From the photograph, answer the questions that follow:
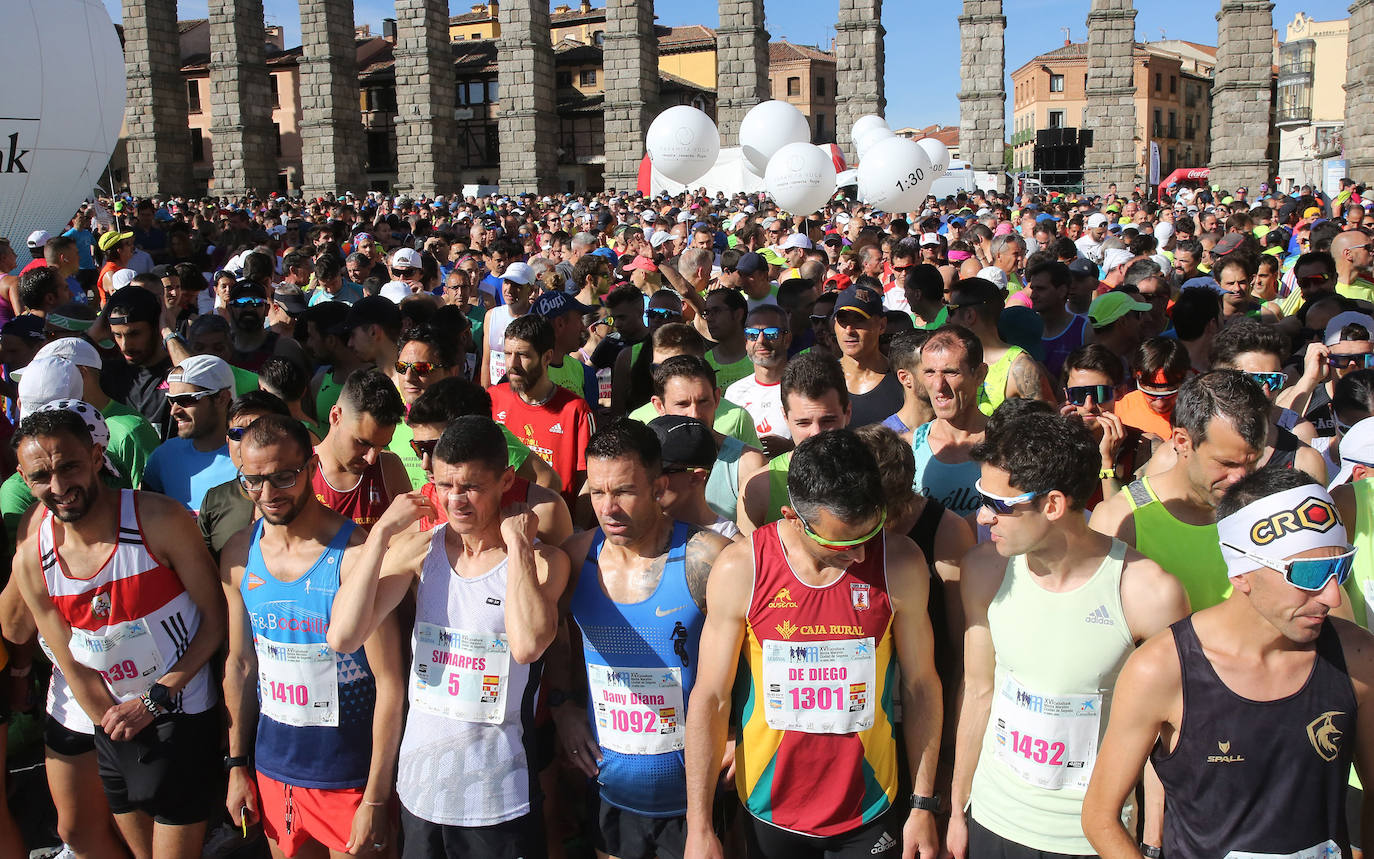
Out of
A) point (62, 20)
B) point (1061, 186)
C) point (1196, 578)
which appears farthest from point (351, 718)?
point (1061, 186)

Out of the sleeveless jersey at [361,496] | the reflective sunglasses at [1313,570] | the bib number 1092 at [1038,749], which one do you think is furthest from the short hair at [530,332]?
the reflective sunglasses at [1313,570]

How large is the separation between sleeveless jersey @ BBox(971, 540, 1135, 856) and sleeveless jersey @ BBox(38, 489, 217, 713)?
2650 millimetres

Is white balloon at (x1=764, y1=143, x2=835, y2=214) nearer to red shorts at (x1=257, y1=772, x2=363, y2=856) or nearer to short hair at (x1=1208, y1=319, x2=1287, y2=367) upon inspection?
short hair at (x1=1208, y1=319, x2=1287, y2=367)

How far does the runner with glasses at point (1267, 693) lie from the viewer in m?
2.10

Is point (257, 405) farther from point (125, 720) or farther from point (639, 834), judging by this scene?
point (639, 834)

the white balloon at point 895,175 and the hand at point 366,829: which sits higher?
the white balloon at point 895,175

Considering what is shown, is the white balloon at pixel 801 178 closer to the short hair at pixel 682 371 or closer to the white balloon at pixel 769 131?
the white balloon at pixel 769 131

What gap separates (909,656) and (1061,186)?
99.5 ft

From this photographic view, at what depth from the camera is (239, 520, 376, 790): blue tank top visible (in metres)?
3.02

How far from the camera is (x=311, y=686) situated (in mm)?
3041

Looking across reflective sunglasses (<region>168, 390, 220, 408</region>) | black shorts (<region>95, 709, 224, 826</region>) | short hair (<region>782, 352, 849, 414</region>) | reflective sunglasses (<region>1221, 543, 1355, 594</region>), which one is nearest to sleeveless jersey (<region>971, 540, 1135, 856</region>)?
reflective sunglasses (<region>1221, 543, 1355, 594</region>)

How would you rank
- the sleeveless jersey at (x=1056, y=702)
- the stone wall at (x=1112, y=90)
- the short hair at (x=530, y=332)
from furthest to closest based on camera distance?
the stone wall at (x=1112, y=90)
the short hair at (x=530, y=332)
the sleeveless jersey at (x=1056, y=702)

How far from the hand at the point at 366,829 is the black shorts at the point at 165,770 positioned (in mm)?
734

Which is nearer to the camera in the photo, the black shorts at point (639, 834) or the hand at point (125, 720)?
the black shorts at point (639, 834)
